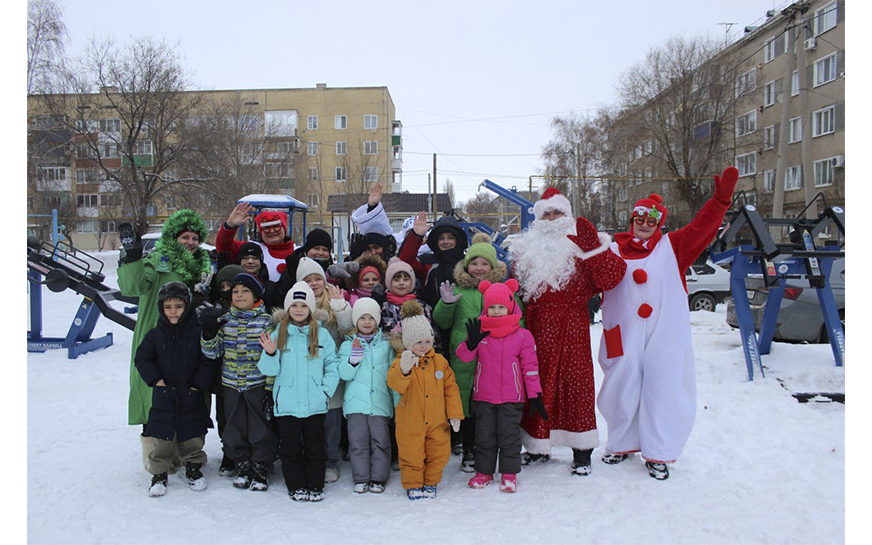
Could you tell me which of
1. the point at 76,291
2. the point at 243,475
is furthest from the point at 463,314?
the point at 76,291

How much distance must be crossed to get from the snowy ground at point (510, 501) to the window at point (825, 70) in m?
29.1

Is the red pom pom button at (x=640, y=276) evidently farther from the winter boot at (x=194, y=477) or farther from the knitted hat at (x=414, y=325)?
the winter boot at (x=194, y=477)

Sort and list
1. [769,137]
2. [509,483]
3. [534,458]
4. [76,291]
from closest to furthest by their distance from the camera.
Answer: [509,483], [534,458], [76,291], [769,137]

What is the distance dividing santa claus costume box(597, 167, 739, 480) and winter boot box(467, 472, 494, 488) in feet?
3.20

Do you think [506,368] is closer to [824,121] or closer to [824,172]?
[824,172]

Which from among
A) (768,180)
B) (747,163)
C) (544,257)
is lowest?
(544,257)

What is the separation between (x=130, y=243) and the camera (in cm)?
384

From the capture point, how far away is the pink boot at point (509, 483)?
364 cm

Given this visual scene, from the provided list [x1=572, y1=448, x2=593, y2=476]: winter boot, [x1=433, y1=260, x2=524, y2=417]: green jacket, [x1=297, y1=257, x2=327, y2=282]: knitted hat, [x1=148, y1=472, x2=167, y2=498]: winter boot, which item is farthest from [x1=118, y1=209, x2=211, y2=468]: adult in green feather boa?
[x1=572, y1=448, x2=593, y2=476]: winter boot

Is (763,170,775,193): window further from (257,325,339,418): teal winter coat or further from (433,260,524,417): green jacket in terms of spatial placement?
(257,325,339,418): teal winter coat

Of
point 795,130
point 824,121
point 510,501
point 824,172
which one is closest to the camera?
point 510,501

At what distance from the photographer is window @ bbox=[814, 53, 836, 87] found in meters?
27.2

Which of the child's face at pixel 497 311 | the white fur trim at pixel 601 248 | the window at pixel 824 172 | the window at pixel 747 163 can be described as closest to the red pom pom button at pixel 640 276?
the white fur trim at pixel 601 248

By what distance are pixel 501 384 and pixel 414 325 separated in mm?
686
